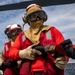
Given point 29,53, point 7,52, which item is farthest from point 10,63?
point 29,53

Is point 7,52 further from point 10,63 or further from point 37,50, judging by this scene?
point 37,50

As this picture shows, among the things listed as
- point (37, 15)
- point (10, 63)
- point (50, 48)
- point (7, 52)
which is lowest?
point (10, 63)

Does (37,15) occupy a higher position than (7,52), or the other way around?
(37,15)

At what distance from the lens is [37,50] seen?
79.6 inches

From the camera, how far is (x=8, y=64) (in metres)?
2.48

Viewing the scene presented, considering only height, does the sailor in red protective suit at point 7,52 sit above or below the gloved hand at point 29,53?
below

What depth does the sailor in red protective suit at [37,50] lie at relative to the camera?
202 cm

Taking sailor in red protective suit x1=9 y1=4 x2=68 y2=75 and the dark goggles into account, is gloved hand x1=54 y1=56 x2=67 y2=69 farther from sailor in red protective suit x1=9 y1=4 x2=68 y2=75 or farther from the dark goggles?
the dark goggles

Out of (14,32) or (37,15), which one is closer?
(37,15)

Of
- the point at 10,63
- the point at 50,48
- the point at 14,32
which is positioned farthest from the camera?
the point at 14,32

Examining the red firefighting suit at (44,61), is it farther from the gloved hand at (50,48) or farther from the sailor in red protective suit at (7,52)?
the sailor in red protective suit at (7,52)

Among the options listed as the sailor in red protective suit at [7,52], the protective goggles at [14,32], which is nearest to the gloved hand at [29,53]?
the sailor in red protective suit at [7,52]

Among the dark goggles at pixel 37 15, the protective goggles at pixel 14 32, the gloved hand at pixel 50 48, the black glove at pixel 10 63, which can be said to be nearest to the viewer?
the gloved hand at pixel 50 48

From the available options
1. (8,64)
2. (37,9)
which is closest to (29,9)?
(37,9)
